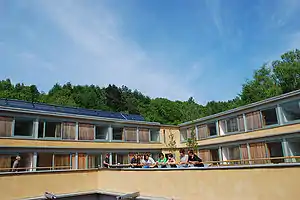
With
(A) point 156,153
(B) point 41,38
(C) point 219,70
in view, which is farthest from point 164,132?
(B) point 41,38

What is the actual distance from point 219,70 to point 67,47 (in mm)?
13864

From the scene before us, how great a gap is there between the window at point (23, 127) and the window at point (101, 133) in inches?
240

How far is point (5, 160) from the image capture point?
16844mm

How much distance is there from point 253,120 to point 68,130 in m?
14.7

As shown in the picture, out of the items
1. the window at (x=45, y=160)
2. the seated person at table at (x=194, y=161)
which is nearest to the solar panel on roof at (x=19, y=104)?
the window at (x=45, y=160)

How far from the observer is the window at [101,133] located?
23.4 m

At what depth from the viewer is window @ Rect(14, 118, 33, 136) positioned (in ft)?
59.8

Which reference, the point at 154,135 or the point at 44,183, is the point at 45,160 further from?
the point at 154,135

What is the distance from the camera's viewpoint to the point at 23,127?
18766 millimetres

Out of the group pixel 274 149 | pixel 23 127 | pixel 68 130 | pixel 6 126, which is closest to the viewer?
pixel 6 126

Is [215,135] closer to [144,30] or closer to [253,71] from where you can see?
[144,30]

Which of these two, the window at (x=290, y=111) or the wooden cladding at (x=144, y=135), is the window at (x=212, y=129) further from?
the window at (x=290, y=111)

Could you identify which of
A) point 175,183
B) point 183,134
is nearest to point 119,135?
point 183,134

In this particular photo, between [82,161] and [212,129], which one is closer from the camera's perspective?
[82,161]
